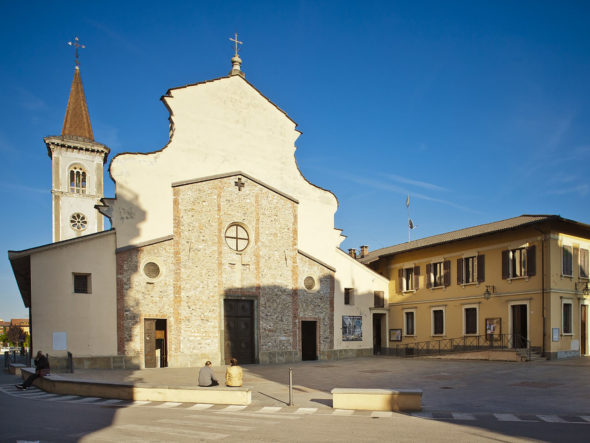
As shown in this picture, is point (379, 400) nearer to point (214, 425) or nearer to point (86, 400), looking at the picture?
point (214, 425)

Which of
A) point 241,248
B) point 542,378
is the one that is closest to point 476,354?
point 542,378

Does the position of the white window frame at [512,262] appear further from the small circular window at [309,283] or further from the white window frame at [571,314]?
the small circular window at [309,283]

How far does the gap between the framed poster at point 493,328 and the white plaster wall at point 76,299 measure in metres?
20.6

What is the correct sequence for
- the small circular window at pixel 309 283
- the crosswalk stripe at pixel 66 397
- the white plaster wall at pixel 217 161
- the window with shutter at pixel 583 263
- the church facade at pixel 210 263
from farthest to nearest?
the small circular window at pixel 309 283
the window with shutter at pixel 583 263
the white plaster wall at pixel 217 161
the church facade at pixel 210 263
the crosswalk stripe at pixel 66 397

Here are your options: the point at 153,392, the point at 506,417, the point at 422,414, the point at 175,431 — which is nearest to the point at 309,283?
the point at 153,392

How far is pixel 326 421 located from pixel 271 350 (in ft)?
60.7

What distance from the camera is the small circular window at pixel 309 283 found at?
3119 cm

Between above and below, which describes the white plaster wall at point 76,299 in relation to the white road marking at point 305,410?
above

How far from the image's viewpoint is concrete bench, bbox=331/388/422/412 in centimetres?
1229

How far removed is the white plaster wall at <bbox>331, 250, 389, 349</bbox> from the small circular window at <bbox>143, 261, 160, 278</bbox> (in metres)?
11.9

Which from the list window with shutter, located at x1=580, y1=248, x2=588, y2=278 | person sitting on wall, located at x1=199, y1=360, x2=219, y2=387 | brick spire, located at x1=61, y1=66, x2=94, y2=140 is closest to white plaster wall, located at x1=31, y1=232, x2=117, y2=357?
person sitting on wall, located at x1=199, y1=360, x2=219, y2=387

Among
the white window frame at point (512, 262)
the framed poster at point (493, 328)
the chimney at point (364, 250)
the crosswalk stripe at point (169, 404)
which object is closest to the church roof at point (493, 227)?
the white window frame at point (512, 262)

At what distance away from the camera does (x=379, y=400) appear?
12430mm

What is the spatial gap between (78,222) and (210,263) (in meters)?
37.7
